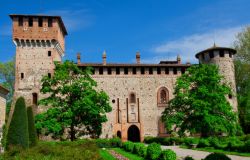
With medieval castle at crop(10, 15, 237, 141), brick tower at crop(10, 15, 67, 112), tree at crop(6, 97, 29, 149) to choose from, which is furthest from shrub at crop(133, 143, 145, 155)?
brick tower at crop(10, 15, 67, 112)

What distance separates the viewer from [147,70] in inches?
1497

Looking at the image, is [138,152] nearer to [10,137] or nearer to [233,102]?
[10,137]

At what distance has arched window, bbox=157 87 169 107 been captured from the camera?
123 ft

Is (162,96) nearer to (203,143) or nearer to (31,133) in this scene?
(203,143)

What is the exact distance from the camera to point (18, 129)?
18.9 meters

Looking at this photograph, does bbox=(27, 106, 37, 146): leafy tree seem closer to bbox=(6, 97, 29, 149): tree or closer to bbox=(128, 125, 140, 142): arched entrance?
bbox=(6, 97, 29, 149): tree

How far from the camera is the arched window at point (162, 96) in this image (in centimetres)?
3762

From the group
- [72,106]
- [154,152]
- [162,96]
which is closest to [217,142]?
[154,152]

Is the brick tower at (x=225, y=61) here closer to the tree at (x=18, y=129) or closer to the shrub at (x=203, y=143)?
the shrub at (x=203, y=143)

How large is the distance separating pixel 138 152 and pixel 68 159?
363 inches

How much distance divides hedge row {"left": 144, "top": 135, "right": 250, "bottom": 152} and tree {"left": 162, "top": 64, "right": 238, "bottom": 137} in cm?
119

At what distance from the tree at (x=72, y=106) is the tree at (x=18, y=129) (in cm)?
713

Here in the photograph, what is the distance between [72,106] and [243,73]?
27215 mm

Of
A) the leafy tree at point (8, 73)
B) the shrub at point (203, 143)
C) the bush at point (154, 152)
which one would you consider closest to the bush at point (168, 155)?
the bush at point (154, 152)
